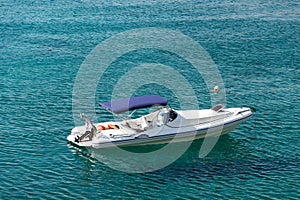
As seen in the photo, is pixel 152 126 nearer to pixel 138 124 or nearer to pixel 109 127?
pixel 138 124

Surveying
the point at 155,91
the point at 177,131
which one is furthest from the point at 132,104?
the point at 155,91

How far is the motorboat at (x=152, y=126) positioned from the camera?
184 ft

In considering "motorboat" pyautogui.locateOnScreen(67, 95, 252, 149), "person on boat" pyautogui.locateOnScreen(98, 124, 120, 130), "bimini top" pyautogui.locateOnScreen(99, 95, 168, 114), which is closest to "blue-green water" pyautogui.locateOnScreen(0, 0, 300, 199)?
"motorboat" pyautogui.locateOnScreen(67, 95, 252, 149)

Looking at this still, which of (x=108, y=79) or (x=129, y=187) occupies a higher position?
(x=108, y=79)

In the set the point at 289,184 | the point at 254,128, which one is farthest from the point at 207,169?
the point at 254,128

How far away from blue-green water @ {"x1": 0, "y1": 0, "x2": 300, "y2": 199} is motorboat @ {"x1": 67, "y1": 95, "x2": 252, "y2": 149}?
152 centimetres

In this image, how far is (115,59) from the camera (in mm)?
83750

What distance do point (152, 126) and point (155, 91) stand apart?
15.4 meters

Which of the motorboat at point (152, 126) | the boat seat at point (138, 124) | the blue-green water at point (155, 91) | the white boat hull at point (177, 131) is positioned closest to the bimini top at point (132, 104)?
the motorboat at point (152, 126)

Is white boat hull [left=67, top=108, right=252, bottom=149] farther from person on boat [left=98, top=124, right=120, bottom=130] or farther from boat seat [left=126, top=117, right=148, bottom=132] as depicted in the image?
boat seat [left=126, top=117, right=148, bottom=132]

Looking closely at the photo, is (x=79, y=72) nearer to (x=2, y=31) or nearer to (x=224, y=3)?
(x=2, y=31)

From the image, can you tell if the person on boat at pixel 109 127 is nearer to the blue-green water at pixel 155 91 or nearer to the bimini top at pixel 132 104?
the bimini top at pixel 132 104

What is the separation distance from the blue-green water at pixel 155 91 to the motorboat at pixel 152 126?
1.52m

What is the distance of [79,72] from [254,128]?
27.7 m
